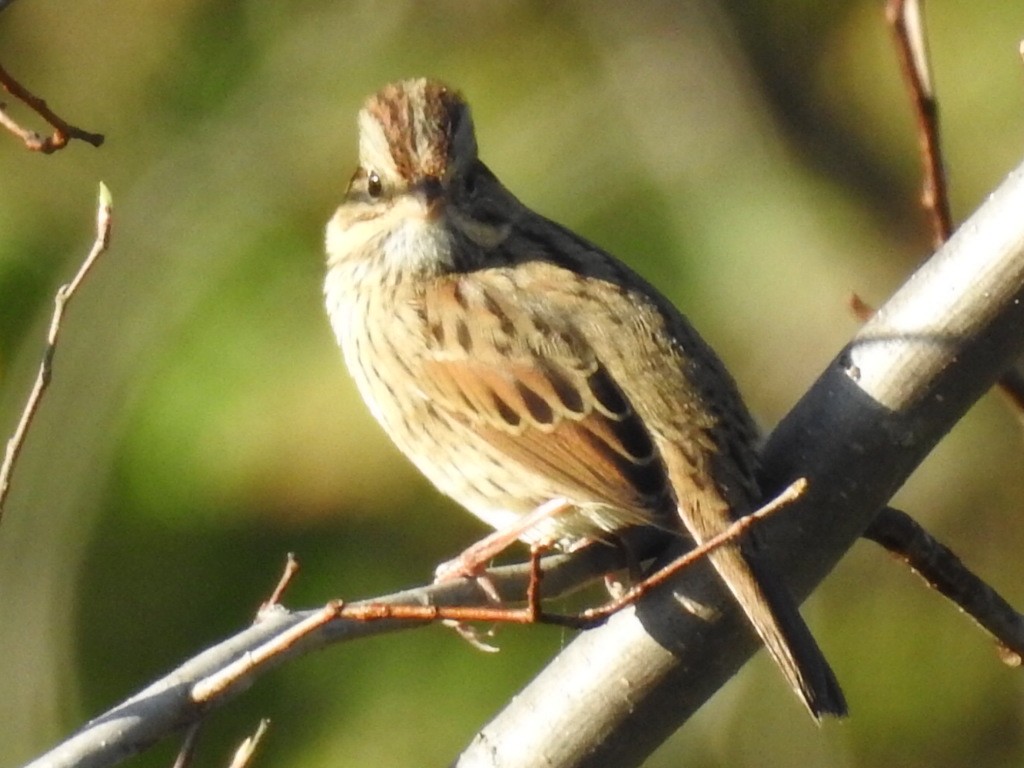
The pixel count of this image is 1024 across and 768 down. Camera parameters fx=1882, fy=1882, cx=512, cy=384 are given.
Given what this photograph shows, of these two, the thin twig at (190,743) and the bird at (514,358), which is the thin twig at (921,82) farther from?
the thin twig at (190,743)

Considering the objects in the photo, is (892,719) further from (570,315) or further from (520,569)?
(520,569)

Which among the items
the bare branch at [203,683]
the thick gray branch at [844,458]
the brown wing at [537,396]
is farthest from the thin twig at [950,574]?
the bare branch at [203,683]

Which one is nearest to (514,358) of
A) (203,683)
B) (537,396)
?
(537,396)

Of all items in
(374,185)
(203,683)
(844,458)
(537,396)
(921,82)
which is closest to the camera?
(203,683)

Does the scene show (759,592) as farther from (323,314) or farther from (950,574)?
(323,314)

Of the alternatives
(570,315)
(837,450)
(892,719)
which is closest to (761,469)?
(837,450)

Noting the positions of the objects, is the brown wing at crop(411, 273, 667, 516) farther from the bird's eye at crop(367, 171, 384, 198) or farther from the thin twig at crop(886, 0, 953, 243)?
the thin twig at crop(886, 0, 953, 243)
